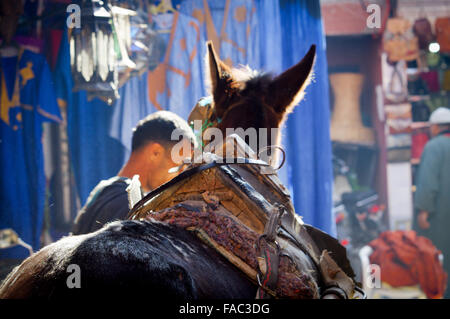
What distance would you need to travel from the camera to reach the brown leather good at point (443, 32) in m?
5.45

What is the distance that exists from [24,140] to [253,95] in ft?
8.78

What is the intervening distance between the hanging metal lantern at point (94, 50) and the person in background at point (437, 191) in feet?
13.3

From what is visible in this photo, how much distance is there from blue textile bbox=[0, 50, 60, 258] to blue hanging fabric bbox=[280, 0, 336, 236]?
2.01 m

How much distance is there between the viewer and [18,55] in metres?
3.63

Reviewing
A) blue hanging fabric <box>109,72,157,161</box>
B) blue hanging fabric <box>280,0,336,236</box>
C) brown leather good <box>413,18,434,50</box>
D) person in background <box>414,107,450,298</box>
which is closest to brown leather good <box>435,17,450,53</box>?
brown leather good <box>413,18,434,50</box>

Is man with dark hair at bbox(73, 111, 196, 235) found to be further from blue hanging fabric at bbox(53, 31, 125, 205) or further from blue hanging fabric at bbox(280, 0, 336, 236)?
blue hanging fabric at bbox(280, 0, 336, 236)

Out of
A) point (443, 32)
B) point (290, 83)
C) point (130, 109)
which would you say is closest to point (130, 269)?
point (290, 83)

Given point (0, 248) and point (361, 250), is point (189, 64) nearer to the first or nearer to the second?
point (0, 248)

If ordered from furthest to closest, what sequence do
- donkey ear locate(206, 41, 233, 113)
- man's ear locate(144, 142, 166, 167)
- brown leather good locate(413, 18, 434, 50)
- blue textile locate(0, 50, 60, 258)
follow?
brown leather good locate(413, 18, 434, 50) < blue textile locate(0, 50, 60, 258) < man's ear locate(144, 142, 166, 167) < donkey ear locate(206, 41, 233, 113)

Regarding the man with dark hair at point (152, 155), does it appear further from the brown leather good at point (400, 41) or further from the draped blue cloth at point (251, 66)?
the brown leather good at point (400, 41)

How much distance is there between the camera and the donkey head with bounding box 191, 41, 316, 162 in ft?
5.28

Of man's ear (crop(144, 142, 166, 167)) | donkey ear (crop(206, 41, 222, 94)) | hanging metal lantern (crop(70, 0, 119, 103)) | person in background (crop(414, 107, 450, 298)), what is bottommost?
person in background (crop(414, 107, 450, 298))
